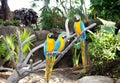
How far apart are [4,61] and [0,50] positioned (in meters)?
0.39

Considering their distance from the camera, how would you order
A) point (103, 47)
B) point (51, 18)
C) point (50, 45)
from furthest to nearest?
1. point (51, 18)
2. point (103, 47)
3. point (50, 45)

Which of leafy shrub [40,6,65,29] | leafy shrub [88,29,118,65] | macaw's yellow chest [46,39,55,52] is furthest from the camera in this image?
leafy shrub [40,6,65,29]

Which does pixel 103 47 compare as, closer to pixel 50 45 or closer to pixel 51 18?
pixel 50 45

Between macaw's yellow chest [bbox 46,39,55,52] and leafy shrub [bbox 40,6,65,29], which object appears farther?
leafy shrub [bbox 40,6,65,29]

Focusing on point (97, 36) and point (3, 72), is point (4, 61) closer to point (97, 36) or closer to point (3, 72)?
point (3, 72)

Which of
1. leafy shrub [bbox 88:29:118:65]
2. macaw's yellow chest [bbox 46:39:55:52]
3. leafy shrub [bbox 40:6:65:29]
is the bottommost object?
leafy shrub [bbox 88:29:118:65]

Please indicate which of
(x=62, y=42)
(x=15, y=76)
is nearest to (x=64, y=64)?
(x=15, y=76)

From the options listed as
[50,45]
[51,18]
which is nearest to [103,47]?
[50,45]

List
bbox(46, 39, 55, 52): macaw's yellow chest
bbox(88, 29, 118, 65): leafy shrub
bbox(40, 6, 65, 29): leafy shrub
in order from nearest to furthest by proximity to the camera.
→ bbox(46, 39, 55, 52): macaw's yellow chest < bbox(88, 29, 118, 65): leafy shrub < bbox(40, 6, 65, 29): leafy shrub

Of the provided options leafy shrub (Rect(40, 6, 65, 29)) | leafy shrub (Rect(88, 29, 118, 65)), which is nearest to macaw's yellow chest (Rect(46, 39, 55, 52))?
leafy shrub (Rect(88, 29, 118, 65))

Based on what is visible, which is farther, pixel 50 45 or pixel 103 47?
pixel 103 47

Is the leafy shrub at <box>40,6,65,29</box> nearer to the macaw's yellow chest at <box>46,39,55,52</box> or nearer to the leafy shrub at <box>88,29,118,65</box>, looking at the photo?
the leafy shrub at <box>88,29,118,65</box>

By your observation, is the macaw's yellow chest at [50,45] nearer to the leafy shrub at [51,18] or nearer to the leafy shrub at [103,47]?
the leafy shrub at [103,47]

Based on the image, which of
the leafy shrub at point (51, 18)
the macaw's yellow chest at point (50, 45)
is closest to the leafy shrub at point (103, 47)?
the macaw's yellow chest at point (50, 45)
